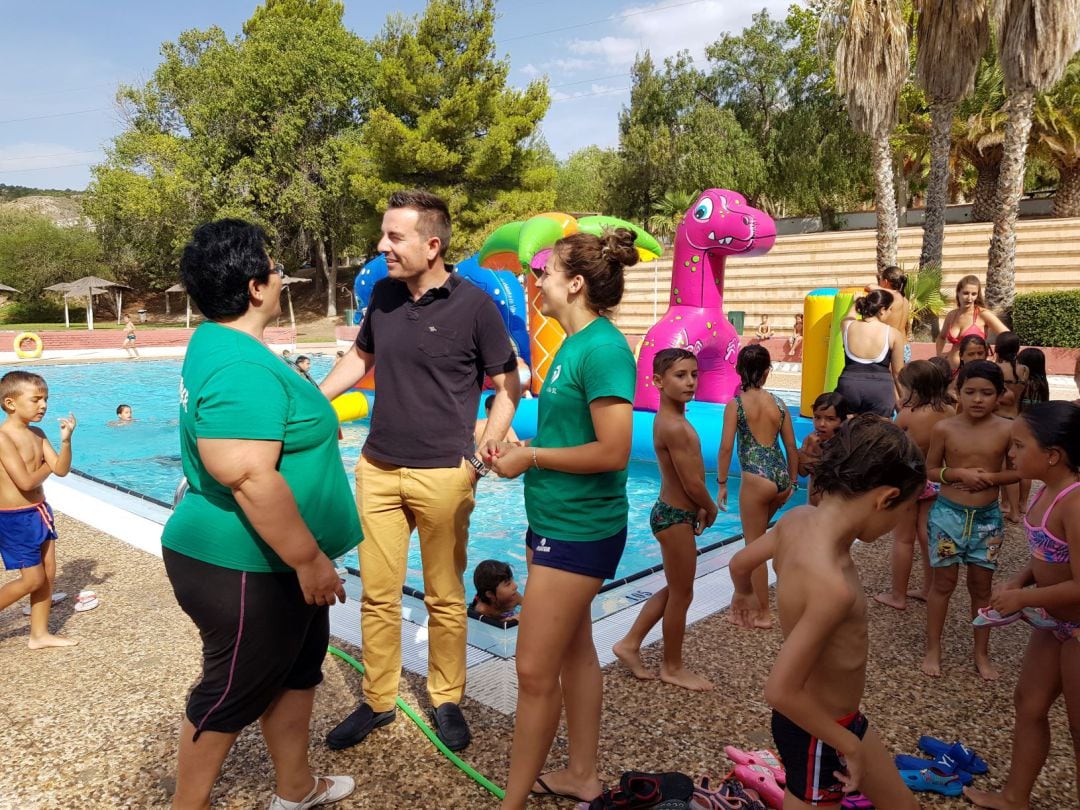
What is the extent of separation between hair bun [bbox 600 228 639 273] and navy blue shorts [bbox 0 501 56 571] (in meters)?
3.42

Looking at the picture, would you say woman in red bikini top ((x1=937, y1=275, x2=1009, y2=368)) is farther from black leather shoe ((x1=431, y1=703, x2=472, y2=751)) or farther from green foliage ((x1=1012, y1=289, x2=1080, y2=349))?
green foliage ((x1=1012, y1=289, x2=1080, y2=349))

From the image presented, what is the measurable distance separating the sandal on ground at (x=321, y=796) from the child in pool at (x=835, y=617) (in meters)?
1.53

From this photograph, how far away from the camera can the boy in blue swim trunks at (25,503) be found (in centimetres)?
394

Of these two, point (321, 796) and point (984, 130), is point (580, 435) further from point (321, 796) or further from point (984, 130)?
point (984, 130)

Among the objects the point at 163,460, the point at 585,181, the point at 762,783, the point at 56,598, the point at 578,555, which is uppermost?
the point at 585,181

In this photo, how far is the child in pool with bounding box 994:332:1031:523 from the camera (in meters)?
5.75

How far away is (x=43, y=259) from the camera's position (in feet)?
A: 134

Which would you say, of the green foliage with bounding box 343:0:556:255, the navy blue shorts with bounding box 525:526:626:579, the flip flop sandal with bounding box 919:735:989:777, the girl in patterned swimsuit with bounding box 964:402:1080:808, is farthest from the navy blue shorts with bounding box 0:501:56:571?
the green foliage with bounding box 343:0:556:255

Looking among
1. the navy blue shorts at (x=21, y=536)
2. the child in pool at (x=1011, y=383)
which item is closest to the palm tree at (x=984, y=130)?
the child in pool at (x=1011, y=383)

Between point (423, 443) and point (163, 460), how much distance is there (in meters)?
9.74

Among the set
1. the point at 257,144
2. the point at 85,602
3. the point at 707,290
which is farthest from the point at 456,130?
the point at 85,602

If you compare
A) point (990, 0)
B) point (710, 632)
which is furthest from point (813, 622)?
point (990, 0)

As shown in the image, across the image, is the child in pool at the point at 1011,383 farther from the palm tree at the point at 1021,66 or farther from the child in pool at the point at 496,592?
the palm tree at the point at 1021,66

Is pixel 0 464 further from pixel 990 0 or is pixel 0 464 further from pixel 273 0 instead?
pixel 273 0
